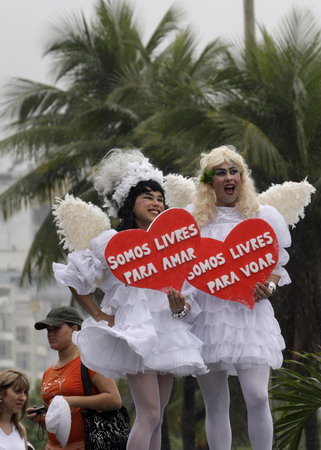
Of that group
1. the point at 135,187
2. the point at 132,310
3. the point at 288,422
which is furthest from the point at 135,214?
the point at 288,422

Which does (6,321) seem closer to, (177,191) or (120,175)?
(177,191)

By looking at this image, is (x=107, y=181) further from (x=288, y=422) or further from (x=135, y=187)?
(x=288, y=422)

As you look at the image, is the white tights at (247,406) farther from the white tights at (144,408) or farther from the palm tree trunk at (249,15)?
the palm tree trunk at (249,15)

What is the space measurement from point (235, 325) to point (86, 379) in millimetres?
852

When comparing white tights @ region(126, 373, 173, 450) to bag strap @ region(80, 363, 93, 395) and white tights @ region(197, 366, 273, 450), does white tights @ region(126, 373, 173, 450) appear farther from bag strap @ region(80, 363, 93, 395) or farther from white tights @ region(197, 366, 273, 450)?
bag strap @ region(80, 363, 93, 395)

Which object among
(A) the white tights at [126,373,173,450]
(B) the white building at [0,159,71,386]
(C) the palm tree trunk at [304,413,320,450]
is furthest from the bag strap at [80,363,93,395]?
(B) the white building at [0,159,71,386]

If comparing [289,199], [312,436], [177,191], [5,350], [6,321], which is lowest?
[312,436]

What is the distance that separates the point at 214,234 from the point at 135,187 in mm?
473

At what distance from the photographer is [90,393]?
248 inches

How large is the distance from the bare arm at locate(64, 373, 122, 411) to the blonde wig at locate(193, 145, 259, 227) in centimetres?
96

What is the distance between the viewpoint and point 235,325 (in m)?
6.10

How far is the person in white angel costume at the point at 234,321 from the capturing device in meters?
5.96

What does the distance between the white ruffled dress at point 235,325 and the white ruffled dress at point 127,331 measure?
0.28 ft

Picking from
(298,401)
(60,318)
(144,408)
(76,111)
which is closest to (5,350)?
(76,111)
